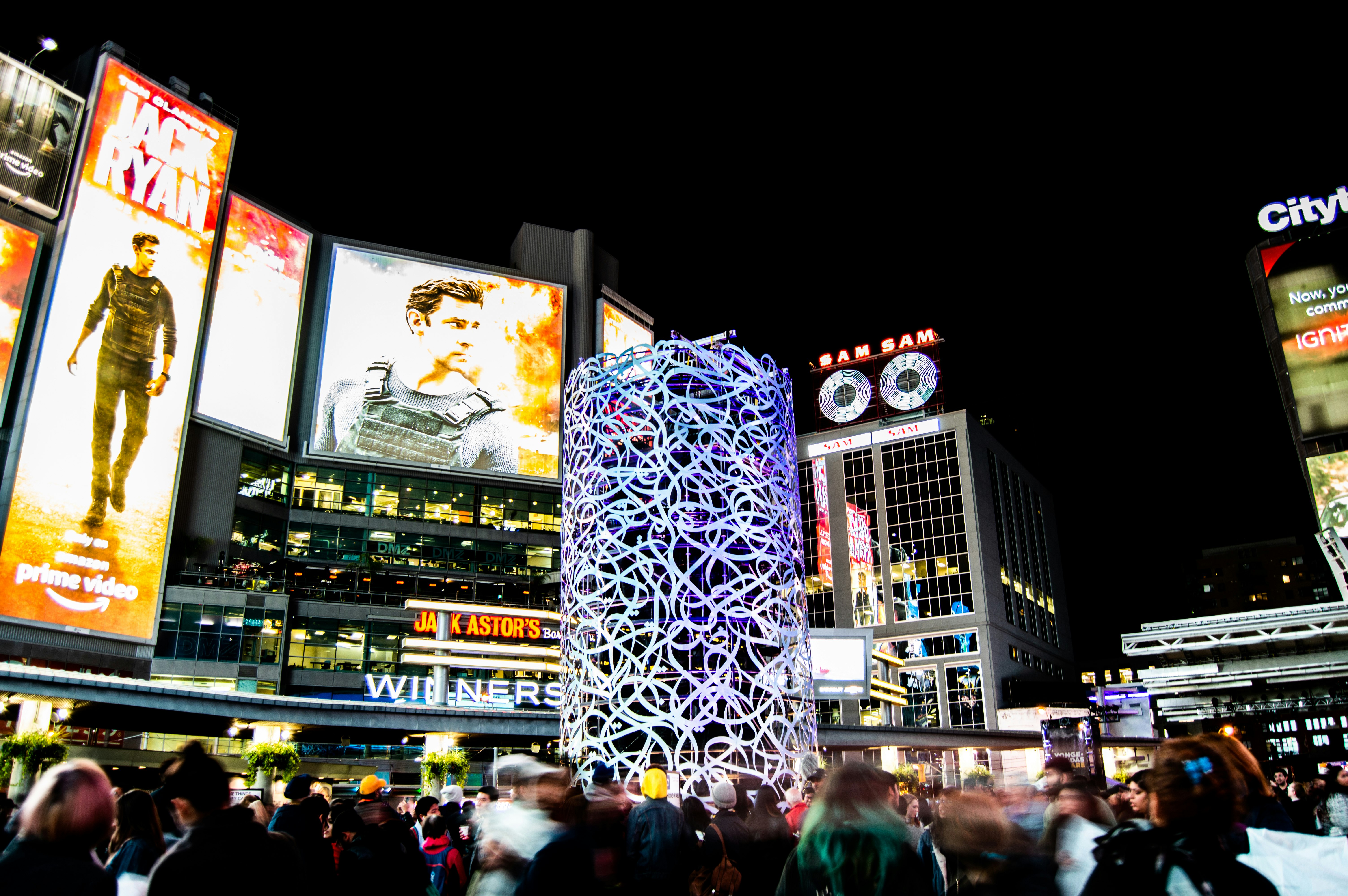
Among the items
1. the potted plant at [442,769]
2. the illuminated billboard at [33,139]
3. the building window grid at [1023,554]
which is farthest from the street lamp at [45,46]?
the building window grid at [1023,554]

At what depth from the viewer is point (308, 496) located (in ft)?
210

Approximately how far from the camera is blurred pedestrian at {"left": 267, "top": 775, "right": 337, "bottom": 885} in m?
6.60

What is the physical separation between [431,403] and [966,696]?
4562 centimetres

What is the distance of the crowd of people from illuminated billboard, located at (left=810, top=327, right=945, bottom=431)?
79354 millimetres

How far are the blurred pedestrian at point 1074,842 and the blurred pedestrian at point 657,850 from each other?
128 inches

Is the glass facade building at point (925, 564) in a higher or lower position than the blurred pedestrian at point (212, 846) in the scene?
higher

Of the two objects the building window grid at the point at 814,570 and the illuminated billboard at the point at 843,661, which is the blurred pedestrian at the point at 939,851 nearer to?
the illuminated billboard at the point at 843,661

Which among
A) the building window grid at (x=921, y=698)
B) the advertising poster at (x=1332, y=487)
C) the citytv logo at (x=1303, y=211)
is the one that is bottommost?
the building window grid at (x=921, y=698)

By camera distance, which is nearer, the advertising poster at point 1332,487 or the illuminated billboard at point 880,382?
the advertising poster at point 1332,487

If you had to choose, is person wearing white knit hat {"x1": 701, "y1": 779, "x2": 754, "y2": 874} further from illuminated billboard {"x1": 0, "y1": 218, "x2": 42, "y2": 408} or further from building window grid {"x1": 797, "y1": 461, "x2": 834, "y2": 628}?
building window grid {"x1": 797, "y1": 461, "x2": 834, "y2": 628}

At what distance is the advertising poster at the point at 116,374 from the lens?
43.8 metres

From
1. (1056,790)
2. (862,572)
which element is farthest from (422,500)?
(1056,790)

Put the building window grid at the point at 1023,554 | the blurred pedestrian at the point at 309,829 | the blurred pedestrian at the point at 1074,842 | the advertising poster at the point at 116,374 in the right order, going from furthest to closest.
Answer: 1. the building window grid at the point at 1023,554
2. the advertising poster at the point at 116,374
3. the blurred pedestrian at the point at 309,829
4. the blurred pedestrian at the point at 1074,842

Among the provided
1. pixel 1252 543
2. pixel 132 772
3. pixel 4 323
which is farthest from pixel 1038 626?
pixel 4 323
